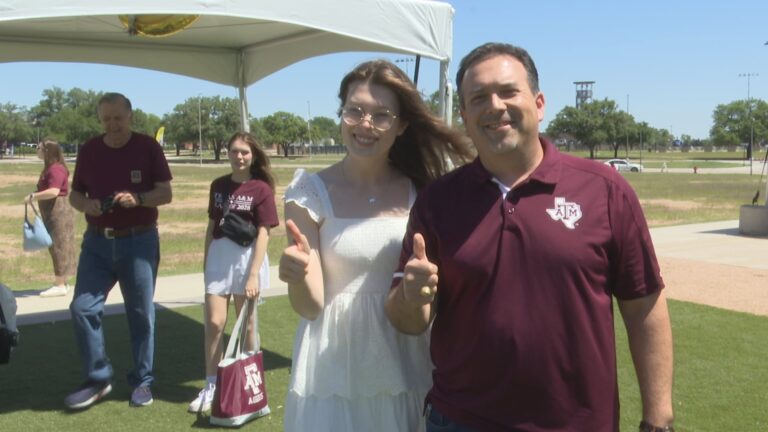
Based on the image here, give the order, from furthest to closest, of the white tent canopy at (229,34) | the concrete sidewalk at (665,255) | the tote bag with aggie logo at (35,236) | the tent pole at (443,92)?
the tote bag with aggie logo at (35,236) → the concrete sidewalk at (665,255) → the tent pole at (443,92) → the white tent canopy at (229,34)

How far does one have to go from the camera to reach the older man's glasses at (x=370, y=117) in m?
2.56

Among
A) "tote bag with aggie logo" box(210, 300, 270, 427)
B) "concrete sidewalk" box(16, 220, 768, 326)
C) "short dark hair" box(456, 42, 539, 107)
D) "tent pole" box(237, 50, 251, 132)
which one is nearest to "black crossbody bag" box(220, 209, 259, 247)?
"tote bag with aggie logo" box(210, 300, 270, 427)

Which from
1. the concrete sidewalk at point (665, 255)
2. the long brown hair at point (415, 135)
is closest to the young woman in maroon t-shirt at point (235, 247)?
the long brown hair at point (415, 135)

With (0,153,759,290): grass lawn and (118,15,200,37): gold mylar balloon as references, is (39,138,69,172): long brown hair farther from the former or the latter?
(118,15,200,37): gold mylar balloon

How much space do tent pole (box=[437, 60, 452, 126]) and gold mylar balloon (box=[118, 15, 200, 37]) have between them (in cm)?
204

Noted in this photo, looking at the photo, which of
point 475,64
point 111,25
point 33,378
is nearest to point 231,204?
point 33,378

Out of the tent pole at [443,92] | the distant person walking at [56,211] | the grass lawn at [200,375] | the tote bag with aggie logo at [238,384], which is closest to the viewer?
the tote bag with aggie logo at [238,384]

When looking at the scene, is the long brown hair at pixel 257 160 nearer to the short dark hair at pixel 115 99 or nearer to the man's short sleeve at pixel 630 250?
the short dark hair at pixel 115 99

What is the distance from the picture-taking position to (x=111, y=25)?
670 cm

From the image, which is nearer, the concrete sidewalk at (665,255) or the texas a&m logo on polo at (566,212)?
the texas a&m logo on polo at (566,212)

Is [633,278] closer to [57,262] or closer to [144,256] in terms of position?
[144,256]

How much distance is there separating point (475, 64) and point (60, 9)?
2.98 metres

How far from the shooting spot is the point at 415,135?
2775mm

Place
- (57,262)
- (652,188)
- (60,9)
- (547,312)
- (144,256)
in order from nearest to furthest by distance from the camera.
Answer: (547,312)
(60,9)
(144,256)
(57,262)
(652,188)
